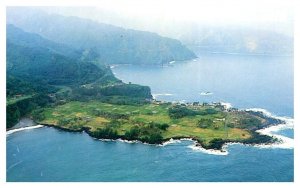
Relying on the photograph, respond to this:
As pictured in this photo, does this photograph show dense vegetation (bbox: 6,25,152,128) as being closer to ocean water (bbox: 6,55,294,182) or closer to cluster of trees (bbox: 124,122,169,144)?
ocean water (bbox: 6,55,294,182)

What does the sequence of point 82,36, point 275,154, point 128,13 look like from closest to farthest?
1. point 275,154
2. point 128,13
3. point 82,36

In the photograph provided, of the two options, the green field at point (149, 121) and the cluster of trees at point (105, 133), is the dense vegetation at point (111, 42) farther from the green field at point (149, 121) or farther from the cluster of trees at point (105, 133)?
the cluster of trees at point (105, 133)

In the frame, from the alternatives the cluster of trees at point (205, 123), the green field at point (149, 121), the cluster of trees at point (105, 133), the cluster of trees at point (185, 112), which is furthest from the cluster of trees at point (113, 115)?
the cluster of trees at point (205, 123)

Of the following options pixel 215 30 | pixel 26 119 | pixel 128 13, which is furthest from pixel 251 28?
pixel 26 119

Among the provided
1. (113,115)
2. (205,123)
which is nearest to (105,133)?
(113,115)

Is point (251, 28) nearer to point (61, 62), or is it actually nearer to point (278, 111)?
point (278, 111)

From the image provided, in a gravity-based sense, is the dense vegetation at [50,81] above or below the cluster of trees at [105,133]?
above
